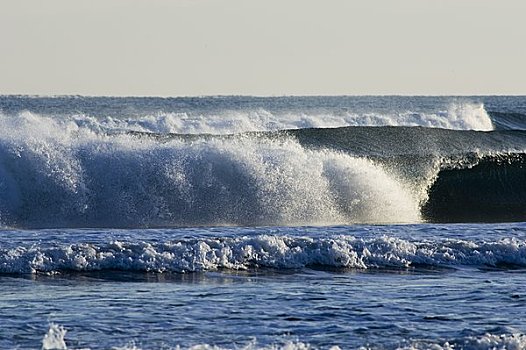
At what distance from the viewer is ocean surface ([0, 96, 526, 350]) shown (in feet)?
35.6

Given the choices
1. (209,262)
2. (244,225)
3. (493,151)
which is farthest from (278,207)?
(493,151)

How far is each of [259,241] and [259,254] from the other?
358 millimetres

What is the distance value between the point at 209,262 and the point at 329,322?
3679mm

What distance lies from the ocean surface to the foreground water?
0.09ft

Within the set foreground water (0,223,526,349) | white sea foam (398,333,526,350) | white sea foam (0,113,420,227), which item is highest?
white sea foam (0,113,420,227)

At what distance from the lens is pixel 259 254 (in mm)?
14961

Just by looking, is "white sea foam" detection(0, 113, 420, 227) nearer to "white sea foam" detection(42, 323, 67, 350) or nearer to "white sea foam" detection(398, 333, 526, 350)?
"white sea foam" detection(42, 323, 67, 350)

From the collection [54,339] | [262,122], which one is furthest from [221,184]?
[262,122]

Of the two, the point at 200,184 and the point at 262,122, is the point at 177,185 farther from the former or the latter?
the point at 262,122

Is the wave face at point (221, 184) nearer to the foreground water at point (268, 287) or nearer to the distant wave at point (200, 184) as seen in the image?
the distant wave at point (200, 184)

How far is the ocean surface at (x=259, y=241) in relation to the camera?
35.6ft

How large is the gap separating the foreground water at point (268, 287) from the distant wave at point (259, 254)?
0.02m

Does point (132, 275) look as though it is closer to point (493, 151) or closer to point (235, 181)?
point (235, 181)

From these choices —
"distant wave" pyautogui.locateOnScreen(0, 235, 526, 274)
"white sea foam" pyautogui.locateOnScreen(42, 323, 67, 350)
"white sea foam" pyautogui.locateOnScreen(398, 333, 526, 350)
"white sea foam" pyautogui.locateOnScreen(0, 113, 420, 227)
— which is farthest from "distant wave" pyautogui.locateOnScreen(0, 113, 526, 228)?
"white sea foam" pyautogui.locateOnScreen(398, 333, 526, 350)
